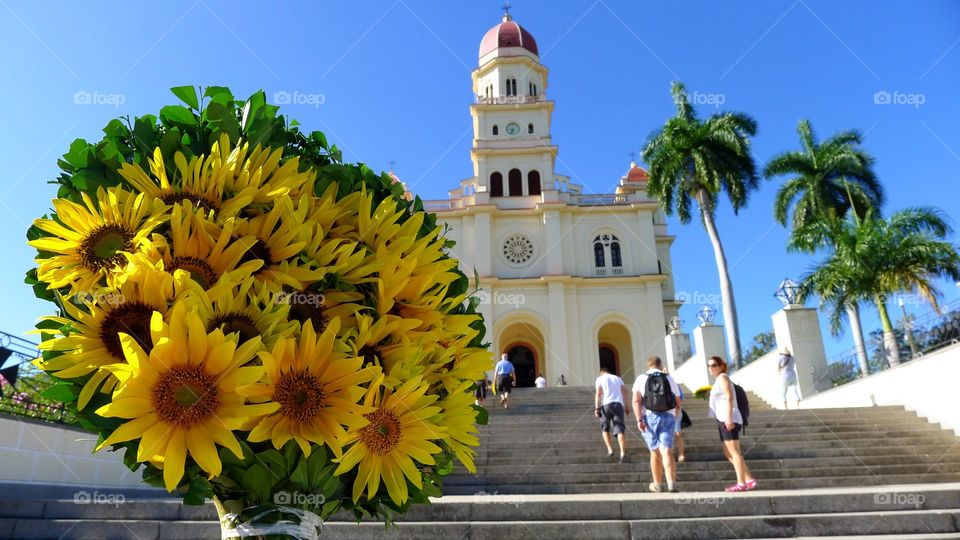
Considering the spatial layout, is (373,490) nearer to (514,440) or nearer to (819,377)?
(514,440)

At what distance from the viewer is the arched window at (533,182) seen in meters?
32.2

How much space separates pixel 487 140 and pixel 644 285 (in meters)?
11.5

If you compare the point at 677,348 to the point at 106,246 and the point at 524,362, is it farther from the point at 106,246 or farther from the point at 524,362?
the point at 106,246

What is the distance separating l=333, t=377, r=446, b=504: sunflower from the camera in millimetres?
1005

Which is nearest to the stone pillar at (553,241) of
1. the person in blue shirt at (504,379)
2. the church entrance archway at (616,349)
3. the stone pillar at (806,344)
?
the church entrance archway at (616,349)

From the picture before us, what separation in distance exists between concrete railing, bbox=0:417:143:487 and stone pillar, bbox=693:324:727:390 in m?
15.6

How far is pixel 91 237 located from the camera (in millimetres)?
1041

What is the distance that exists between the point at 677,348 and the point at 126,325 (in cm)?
2324

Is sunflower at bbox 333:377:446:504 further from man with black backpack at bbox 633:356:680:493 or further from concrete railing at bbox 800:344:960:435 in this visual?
concrete railing at bbox 800:344:960:435

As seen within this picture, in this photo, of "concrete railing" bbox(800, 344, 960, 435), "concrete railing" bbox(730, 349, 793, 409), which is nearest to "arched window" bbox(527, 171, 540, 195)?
"concrete railing" bbox(730, 349, 793, 409)

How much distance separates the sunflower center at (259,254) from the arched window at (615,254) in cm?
3039

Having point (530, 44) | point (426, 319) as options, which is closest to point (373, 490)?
point (426, 319)

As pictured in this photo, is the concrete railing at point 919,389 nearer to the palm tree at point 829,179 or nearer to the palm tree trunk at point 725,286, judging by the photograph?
the palm tree trunk at point 725,286

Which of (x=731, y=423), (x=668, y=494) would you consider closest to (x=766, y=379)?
(x=731, y=423)
